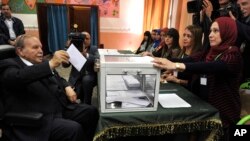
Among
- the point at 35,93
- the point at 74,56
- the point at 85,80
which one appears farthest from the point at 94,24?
the point at 35,93

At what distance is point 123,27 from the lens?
5.77 metres

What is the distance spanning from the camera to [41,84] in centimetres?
145

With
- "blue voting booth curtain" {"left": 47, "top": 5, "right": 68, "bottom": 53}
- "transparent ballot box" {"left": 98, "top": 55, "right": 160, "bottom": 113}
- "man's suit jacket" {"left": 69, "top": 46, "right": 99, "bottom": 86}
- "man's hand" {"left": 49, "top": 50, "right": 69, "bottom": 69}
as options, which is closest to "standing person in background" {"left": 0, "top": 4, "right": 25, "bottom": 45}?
"blue voting booth curtain" {"left": 47, "top": 5, "right": 68, "bottom": 53}

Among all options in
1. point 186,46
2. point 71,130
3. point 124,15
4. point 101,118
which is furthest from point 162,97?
point 124,15

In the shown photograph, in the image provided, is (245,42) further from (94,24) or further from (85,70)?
(94,24)

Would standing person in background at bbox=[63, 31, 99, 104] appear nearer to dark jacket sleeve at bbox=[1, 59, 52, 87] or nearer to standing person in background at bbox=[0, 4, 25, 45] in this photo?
dark jacket sleeve at bbox=[1, 59, 52, 87]

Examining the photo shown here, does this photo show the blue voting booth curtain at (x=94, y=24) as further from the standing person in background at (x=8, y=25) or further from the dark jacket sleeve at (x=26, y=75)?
the dark jacket sleeve at (x=26, y=75)

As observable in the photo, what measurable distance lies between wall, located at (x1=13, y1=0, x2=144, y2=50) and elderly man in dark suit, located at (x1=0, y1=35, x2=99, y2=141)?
431cm

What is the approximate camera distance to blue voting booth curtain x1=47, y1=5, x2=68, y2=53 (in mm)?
5105

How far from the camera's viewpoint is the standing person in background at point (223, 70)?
4.14ft

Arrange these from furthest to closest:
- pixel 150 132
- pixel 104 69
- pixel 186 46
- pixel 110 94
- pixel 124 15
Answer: pixel 124 15
pixel 186 46
pixel 110 94
pixel 150 132
pixel 104 69

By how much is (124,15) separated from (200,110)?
4760 millimetres

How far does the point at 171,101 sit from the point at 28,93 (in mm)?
945

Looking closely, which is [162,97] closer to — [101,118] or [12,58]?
[101,118]
